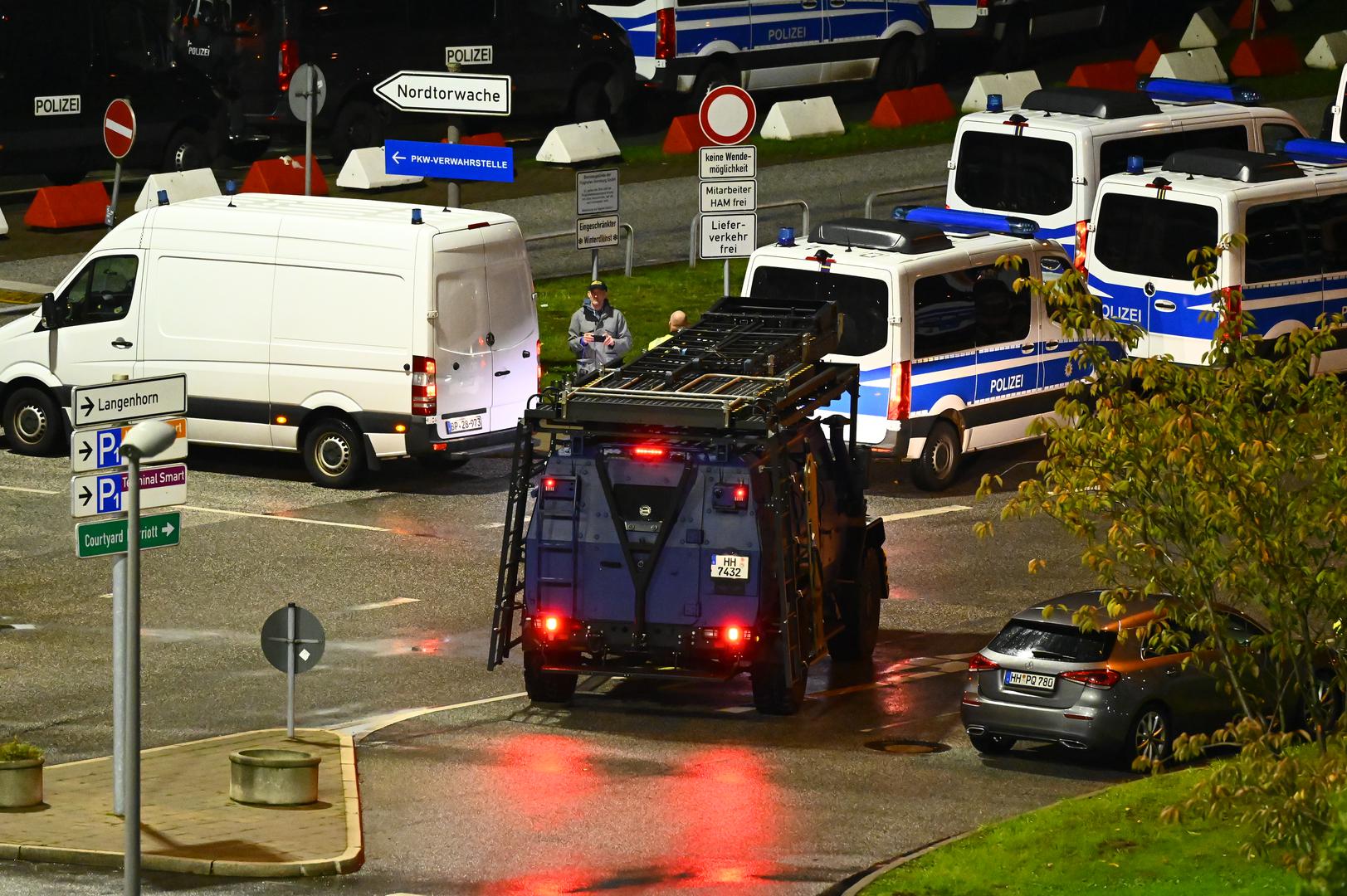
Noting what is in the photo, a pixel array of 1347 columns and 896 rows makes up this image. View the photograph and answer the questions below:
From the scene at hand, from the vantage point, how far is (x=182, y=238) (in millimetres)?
23594

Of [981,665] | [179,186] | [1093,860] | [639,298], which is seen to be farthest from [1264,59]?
[1093,860]

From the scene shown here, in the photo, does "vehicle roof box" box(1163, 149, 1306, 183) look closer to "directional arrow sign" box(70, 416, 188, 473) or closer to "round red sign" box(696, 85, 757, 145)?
"round red sign" box(696, 85, 757, 145)

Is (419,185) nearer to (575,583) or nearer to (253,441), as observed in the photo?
(253,441)

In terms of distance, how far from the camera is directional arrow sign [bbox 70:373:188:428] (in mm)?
13586

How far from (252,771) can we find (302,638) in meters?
1.08

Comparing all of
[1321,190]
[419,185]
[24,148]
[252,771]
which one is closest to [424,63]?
[419,185]

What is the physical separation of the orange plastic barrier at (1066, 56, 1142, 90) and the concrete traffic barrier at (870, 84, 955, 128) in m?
2.25

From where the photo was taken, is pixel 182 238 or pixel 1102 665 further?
pixel 182 238

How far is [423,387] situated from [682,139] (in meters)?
14.4

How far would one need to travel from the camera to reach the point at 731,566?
1658cm

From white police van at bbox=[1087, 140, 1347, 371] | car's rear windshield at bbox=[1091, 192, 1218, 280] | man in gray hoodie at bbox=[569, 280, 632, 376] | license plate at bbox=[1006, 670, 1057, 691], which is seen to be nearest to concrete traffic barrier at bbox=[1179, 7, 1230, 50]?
white police van at bbox=[1087, 140, 1347, 371]

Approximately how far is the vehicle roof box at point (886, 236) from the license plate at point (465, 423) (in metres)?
3.57

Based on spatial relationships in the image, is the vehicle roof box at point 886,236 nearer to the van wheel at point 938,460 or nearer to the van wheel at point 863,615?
the van wheel at point 938,460

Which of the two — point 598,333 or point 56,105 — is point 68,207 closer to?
point 56,105
